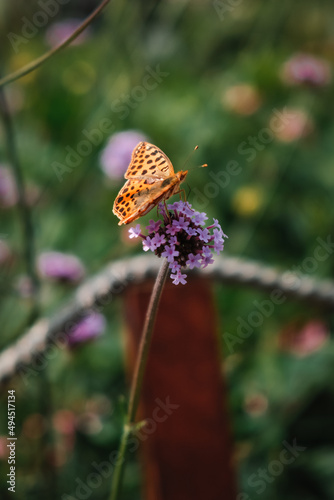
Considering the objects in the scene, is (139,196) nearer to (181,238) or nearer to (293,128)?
(181,238)

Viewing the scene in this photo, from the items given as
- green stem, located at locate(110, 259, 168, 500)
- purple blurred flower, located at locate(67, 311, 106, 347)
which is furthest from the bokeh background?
green stem, located at locate(110, 259, 168, 500)

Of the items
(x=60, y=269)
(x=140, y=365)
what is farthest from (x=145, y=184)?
(x=60, y=269)

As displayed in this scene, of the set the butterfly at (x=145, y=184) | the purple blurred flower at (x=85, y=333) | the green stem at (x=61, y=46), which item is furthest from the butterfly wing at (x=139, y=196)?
the purple blurred flower at (x=85, y=333)

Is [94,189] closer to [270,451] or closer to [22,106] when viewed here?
[22,106]

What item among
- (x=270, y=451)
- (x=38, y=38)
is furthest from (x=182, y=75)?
(x=270, y=451)

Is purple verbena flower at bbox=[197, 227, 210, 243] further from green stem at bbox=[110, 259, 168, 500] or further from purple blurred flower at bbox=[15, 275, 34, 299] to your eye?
purple blurred flower at bbox=[15, 275, 34, 299]

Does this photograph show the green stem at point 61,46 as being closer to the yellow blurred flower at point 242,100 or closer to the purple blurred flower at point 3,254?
the purple blurred flower at point 3,254
